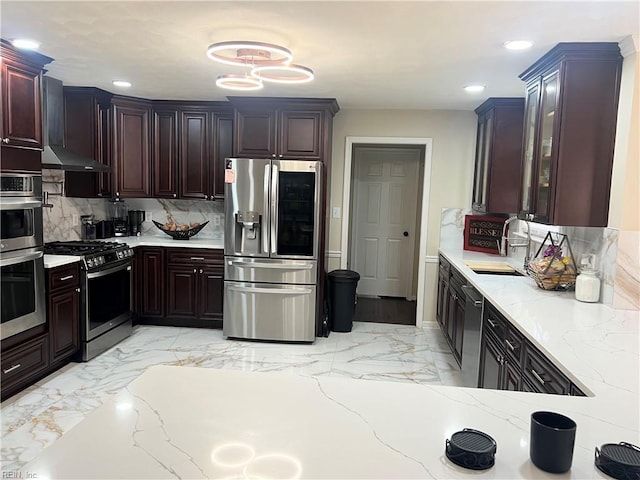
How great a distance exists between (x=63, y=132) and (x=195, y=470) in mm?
4215

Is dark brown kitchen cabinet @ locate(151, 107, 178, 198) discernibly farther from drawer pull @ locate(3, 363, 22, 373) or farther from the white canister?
the white canister

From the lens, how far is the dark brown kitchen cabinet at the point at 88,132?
15.2 feet

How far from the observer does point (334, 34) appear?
2746 mm

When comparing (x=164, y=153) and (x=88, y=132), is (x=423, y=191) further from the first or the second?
(x=88, y=132)

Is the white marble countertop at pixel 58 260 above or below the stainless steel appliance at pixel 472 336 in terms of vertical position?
above

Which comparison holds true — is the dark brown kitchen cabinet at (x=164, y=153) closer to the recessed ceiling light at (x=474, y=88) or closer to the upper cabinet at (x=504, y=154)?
the recessed ceiling light at (x=474, y=88)

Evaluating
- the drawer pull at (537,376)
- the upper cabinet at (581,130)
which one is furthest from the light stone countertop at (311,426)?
the upper cabinet at (581,130)

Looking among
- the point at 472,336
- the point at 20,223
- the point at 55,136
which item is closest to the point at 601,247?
the point at 472,336

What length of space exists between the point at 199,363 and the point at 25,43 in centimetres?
269

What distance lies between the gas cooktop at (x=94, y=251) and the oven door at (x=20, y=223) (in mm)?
553

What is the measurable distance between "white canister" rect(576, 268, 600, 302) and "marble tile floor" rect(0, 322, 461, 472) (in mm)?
1347

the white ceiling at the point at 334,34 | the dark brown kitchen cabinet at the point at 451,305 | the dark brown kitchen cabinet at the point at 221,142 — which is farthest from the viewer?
the dark brown kitchen cabinet at the point at 221,142

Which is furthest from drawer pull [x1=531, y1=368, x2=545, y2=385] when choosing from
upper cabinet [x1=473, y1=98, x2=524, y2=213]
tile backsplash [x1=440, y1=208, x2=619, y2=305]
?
upper cabinet [x1=473, y1=98, x2=524, y2=213]

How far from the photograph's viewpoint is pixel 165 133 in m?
5.12
